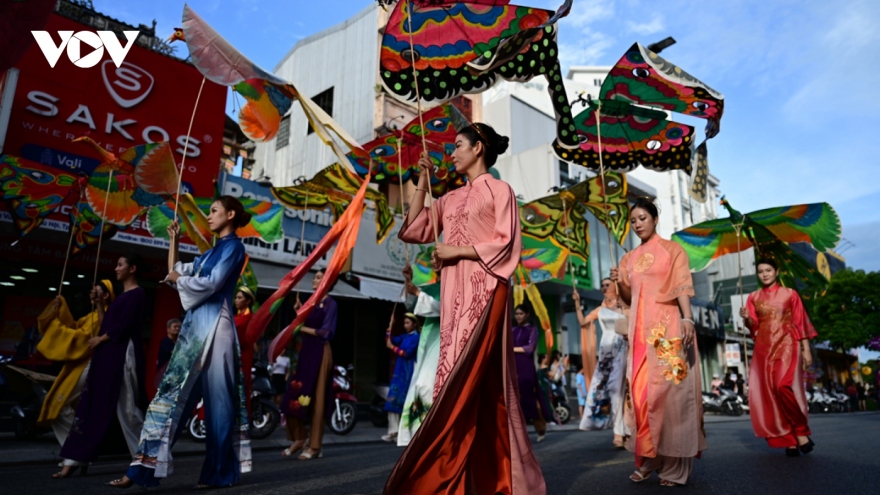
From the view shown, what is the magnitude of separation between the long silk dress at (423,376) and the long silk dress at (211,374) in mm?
2285

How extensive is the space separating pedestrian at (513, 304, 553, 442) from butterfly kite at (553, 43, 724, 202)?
1.95 m

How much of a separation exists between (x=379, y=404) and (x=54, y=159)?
632 cm

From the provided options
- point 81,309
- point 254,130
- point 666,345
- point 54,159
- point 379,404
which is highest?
point 54,159

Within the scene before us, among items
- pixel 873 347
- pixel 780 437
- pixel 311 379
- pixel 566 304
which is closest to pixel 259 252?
pixel 311 379

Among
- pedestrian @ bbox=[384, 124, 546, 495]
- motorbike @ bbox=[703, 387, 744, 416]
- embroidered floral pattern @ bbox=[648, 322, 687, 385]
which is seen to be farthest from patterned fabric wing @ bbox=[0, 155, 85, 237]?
motorbike @ bbox=[703, 387, 744, 416]

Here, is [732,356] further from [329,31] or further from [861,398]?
[329,31]

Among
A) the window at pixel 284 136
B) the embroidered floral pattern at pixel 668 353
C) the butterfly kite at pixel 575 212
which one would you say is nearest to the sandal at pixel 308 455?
the embroidered floral pattern at pixel 668 353

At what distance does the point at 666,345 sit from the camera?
375 centimetres

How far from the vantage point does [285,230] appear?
12.0 meters

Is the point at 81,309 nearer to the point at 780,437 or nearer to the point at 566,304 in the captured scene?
the point at 780,437

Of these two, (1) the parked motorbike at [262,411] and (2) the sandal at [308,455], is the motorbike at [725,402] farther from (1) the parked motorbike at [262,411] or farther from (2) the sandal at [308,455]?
(2) the sandal at [308,455]

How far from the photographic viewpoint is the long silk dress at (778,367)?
502cm

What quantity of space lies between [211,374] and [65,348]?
1.93m

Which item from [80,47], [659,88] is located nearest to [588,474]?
[659,88]
